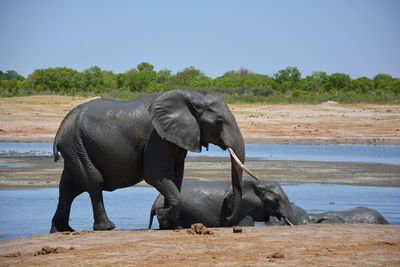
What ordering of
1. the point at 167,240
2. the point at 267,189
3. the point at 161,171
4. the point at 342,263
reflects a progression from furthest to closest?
the point at 267,189, the point at 161,171, the point at 167,240, the point at 342,263

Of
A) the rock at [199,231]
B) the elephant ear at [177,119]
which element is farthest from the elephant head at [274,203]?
the rock at [199,231]

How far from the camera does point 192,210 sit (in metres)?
13.0

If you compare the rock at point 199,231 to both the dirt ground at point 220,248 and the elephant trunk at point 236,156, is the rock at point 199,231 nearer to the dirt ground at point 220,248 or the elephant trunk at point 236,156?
the dirt ground at point 220,248

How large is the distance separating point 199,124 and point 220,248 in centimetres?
234

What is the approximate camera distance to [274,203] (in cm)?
1260

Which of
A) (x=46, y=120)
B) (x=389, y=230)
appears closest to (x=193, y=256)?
(x=389, y=230)

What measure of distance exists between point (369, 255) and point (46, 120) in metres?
27.9

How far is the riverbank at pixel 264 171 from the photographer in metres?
20.2

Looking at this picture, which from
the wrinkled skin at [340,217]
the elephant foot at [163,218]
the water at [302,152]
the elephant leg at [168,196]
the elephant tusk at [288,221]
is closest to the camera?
the elephant leg at [168,196]

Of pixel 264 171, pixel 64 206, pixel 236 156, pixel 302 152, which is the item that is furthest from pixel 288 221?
pixel 302 152

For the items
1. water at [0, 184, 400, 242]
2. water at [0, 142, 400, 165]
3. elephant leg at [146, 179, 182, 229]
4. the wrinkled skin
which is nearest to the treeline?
water at [0, 142, 400, 165]

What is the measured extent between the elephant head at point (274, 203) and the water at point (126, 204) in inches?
71.9

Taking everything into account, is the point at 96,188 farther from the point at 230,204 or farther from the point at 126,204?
the point at 126,204

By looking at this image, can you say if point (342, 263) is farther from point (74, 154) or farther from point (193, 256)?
point (74, 154)
